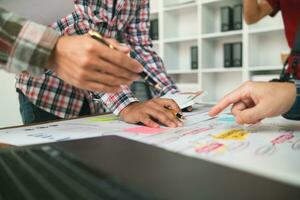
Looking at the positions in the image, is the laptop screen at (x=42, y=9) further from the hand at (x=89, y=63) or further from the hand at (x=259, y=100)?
the hand at (x=259, y=100)

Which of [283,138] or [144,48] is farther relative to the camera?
[144,48]

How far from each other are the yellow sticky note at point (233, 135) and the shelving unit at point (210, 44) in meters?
1.96

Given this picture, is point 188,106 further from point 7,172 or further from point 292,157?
point 7,172

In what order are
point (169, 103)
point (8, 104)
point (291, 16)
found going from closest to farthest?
point (169, 103) < point (291, 16) < point (8, 104)

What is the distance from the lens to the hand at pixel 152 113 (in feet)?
2.70

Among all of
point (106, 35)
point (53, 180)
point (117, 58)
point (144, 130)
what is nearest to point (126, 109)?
point (144, 130)

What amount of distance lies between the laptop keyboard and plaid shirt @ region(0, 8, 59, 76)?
0.17m

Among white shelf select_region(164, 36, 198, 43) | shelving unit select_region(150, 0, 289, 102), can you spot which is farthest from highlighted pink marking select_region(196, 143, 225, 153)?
white shelf select_region(164, 36, 198, 43)

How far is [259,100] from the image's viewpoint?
2.30ft

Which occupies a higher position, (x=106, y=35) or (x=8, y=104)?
(x=106, y=35)

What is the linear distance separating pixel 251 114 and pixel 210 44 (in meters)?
2.42

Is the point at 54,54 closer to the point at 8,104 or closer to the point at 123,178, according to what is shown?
the point at 123,178

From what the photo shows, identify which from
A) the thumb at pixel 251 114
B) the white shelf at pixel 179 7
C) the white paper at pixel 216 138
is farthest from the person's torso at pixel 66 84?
the white shelf at pixel 179 7

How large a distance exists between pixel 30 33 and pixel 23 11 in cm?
41
